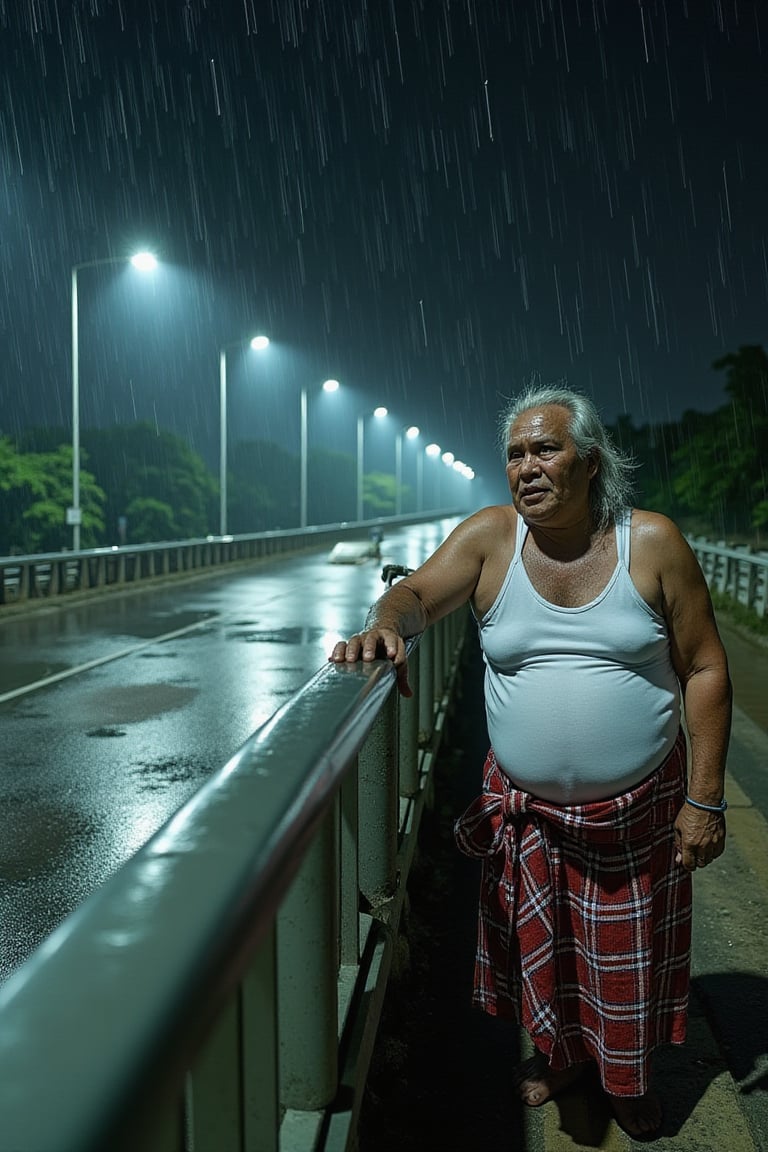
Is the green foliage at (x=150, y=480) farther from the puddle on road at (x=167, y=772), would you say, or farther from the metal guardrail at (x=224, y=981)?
the metal guardrail at (x=224, y=981)

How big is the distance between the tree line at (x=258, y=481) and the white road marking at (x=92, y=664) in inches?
659

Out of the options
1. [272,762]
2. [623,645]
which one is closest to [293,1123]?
[272,762]

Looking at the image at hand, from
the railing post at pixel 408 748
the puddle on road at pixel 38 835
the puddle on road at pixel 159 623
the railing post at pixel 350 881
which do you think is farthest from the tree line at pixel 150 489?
the railing post at pixel 350 881

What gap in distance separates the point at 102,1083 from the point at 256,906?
434 millimetres

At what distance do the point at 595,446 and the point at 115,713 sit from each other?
8571 mm

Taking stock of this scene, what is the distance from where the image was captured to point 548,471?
3143 mm

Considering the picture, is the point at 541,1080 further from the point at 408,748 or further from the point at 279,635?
the point at 279,635

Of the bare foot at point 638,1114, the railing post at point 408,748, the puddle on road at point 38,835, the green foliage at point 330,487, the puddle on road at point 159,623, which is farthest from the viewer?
the green foliage at point 330,487

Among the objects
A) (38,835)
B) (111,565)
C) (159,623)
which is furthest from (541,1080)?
(111,565)

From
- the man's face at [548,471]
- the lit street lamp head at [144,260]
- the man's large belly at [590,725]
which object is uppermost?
the lit street lamp head at [144,260]

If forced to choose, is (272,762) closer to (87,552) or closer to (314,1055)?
(314,1055)

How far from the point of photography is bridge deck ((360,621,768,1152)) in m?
3.36

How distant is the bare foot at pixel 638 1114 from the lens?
3303 millimetres

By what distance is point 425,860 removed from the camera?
19.9 ft
